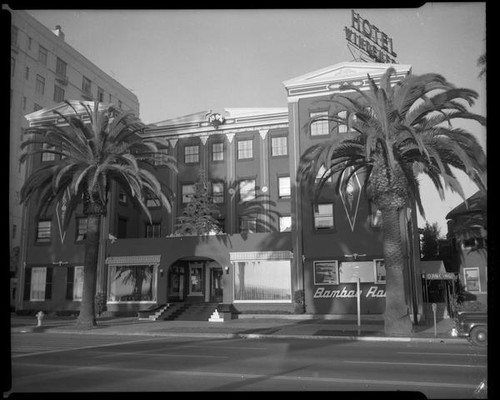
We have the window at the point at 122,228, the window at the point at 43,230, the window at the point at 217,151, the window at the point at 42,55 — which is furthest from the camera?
the window at the point at 42,55

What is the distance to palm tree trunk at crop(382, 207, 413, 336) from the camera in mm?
22125

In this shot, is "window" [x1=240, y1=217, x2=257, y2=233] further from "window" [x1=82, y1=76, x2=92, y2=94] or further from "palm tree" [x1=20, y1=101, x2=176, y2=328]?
"window" [x1=82, y1=76, x2=92, y2=94]

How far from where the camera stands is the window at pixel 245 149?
3794 centimetres

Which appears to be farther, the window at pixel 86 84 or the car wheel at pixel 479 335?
the window at pixel 86 84

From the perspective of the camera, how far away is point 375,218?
3134 cm

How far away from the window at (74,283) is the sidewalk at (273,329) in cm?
554

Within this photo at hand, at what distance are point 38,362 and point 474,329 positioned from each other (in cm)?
1372

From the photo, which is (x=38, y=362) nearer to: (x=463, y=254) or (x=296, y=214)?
(x=296, y=214)

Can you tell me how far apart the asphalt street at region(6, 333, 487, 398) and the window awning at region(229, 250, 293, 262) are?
15.0 meters

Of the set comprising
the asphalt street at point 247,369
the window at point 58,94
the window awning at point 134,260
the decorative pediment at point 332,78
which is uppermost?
the window at point 58,94

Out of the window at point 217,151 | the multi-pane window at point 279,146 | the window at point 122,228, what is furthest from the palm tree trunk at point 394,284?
the window at point 122,228

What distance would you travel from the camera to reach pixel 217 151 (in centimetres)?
3891

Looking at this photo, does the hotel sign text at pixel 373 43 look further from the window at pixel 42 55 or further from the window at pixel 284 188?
the window at pixel 42 55
